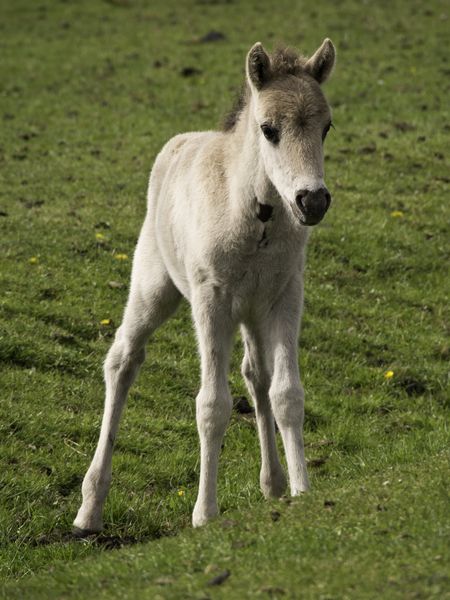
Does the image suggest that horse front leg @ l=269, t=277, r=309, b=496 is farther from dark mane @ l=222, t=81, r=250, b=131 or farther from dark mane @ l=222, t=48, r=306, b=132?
dark mane @ l=222, t=48, r=306, b=132

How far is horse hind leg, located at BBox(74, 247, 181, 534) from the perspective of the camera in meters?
8.71

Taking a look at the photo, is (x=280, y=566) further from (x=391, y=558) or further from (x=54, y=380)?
(x=54, y=380)

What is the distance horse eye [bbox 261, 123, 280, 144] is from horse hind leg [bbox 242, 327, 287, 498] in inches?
72.6

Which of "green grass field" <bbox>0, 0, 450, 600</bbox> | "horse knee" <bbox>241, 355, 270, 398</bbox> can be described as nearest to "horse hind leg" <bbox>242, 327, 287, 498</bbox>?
"horse knee" <bbox>241, 355, 270, 398</bbox>

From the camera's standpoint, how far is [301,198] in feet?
22.4

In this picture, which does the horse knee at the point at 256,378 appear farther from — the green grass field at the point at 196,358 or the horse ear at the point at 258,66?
the horse ear at the point at 258,66

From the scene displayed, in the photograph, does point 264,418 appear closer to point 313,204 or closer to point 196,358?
point 313,204

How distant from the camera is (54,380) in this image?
36.4 feet

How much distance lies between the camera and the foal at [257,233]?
7125mm

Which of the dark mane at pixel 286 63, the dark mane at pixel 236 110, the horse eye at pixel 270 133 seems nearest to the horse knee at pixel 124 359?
the dark mane at pixel 236 110

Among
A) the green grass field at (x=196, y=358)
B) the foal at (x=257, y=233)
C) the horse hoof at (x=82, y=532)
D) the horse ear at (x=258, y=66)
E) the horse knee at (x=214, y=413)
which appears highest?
the horse ear at (x=258, y=66)

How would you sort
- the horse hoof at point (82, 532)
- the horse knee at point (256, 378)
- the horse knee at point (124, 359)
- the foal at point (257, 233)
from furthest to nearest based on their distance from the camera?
the horse knee at point (124, 359) → the horse knee at point (256, 378) → the horse hoof at point (82, 532) → the foal at point (257, 233)

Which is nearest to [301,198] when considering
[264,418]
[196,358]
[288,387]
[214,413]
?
[288,387]

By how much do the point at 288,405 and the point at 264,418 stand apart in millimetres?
1086
